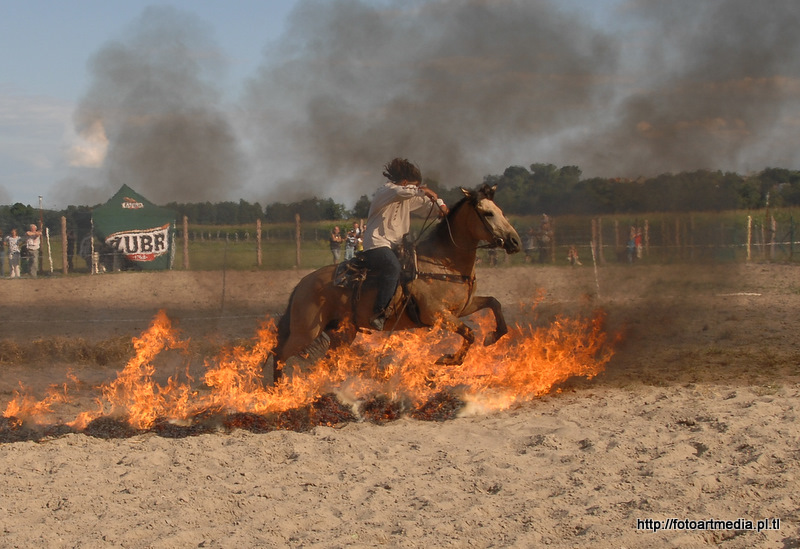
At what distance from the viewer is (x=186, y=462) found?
21.3 ft

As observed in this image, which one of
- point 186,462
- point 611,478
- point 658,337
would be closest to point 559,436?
point 611,478

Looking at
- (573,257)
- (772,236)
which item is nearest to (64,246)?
(573,257)

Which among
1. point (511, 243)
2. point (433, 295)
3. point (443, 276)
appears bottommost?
point (433, 295)

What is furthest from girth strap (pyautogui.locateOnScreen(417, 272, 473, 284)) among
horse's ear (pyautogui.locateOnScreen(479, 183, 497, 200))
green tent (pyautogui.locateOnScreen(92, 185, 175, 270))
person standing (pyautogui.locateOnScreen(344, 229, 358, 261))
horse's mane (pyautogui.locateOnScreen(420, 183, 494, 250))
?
green tent (pyautogui.locateOnScreen(92, 185, 175, 270))

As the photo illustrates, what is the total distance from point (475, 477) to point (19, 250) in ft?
65.4

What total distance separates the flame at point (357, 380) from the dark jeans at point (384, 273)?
0.70 metres

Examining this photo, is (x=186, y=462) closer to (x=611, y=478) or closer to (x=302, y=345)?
(x=302, y=345)

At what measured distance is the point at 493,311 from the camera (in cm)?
866

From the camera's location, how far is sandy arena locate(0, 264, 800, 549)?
503 centimetres

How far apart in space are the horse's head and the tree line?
2714 millimetres

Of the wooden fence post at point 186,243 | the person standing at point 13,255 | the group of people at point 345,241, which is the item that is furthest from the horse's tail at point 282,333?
the person standing at point 13,255

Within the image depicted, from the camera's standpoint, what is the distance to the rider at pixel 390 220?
8344 millimetres

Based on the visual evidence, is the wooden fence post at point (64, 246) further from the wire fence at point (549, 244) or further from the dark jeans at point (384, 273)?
the dark jeans at point (384, 273)

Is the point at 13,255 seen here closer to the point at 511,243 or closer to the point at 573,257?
the point at 573,257
